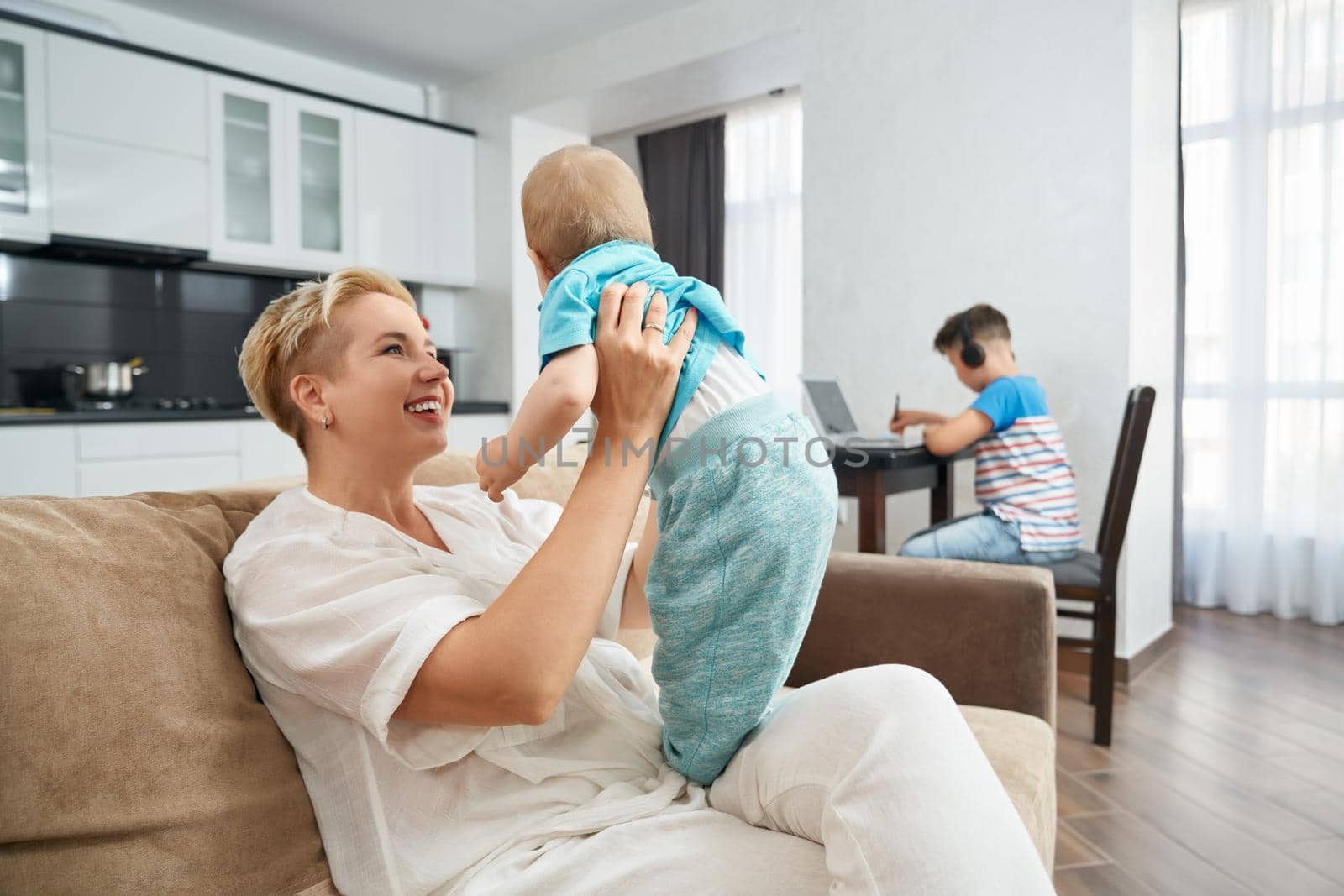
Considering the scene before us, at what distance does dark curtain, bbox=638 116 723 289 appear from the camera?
549 cm

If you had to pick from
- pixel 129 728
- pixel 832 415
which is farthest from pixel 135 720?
pixel 832 415

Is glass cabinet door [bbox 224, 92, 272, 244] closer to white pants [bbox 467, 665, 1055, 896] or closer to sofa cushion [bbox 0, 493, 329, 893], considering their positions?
sofa cushion [bbox 0, 493, 329, 893]

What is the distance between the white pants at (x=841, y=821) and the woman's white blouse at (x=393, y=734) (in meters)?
0.05

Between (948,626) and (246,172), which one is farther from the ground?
(246,172)

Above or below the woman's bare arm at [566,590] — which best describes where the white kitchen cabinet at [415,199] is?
above

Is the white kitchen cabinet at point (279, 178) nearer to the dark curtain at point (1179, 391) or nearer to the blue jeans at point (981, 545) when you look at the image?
the blue jeans at point (981, 545)

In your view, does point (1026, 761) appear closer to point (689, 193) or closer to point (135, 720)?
point (135, 720)

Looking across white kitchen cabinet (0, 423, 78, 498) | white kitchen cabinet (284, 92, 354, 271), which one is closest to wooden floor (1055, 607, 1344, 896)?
white kitchen cabinet (0, 423, 78, 498)

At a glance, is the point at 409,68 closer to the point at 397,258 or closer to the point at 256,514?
the point at 397,258

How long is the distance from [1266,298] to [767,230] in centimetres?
260

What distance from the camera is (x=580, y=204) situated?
108 cm

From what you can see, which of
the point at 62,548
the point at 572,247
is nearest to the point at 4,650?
the point at 62,548

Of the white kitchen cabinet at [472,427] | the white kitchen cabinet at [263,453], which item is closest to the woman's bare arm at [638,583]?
the white kitchen cabinet at [263,453]

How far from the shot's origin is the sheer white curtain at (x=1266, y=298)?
3668 millimetres
